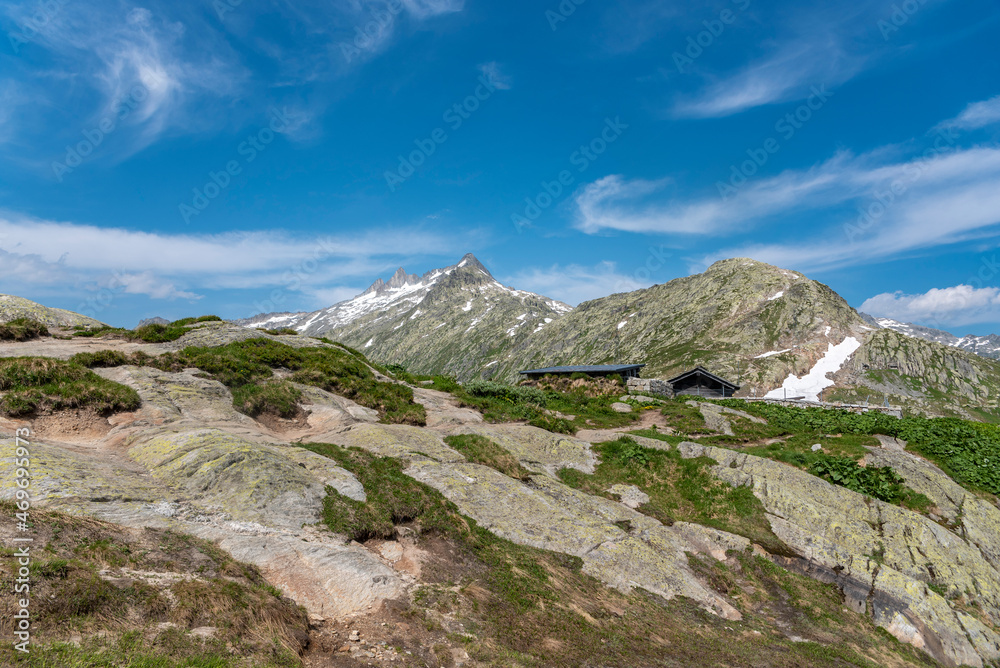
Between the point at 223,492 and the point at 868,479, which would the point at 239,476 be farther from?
the point at 868,479

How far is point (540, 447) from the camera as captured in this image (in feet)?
87.0

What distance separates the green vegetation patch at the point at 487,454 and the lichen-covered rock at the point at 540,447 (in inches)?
33.1

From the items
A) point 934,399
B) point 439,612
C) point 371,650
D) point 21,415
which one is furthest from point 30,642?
point 934,399

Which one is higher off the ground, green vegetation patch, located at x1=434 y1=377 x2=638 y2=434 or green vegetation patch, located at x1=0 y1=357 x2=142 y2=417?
green vegetation patch, located at x1=434 y1=377 x2=638 y2=434

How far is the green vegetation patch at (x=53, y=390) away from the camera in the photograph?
16.4m

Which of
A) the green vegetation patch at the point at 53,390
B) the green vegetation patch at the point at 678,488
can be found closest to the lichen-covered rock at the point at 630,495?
the green vegetation patch at the point at 678,488

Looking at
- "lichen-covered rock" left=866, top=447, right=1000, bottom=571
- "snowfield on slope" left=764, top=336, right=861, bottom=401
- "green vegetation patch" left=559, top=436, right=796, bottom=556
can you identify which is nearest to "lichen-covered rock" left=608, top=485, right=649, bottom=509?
"green vegetation patch" left=559, top=436, right=796, bottom=556

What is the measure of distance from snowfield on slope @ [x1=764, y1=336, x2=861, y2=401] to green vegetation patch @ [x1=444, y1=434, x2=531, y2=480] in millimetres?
119758

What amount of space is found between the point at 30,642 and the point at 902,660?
23.6 meters

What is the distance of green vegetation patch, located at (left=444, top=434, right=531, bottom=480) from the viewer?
2150 centimetres

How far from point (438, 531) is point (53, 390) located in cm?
1663

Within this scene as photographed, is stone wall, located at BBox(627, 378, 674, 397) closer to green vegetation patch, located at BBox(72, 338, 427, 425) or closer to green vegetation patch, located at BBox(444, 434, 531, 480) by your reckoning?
green vegetation patch, located at BBox(72, 338, 427, 425)

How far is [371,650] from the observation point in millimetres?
9414

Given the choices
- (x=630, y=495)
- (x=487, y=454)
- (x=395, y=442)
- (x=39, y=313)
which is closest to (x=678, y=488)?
(x=630, y=495)
